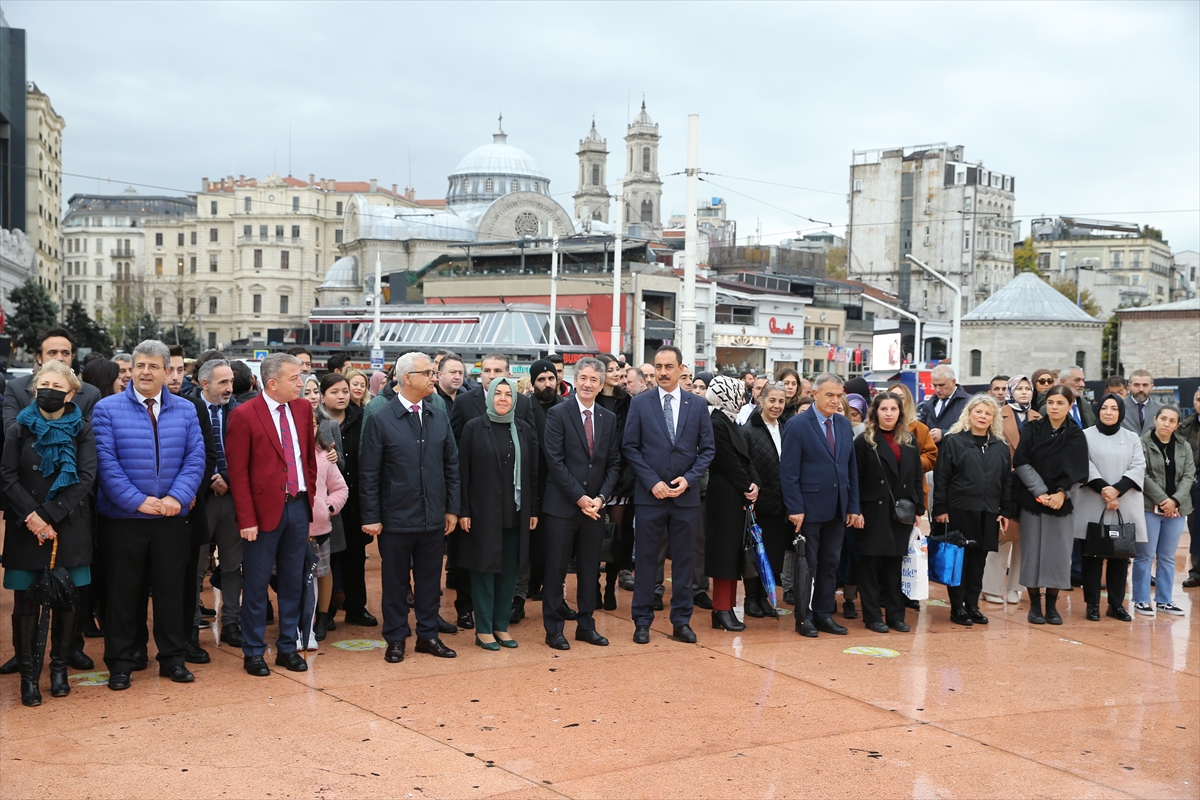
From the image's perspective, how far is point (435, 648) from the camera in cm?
729

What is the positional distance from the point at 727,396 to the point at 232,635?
4.10 m

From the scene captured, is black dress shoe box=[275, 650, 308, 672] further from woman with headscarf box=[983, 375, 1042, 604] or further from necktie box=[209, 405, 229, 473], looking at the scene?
woman with headscarf box=[983, 375, 1042, 604]

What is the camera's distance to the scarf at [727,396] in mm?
8750

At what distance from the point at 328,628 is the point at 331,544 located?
0.65m

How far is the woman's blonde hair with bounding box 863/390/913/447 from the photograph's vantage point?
8805 millimetres

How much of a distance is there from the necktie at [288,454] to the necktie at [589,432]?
6.67 ft

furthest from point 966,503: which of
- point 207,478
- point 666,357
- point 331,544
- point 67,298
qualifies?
point 67,298

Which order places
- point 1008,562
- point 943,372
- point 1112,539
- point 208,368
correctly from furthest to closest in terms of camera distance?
point 943,372
point 1008,562
point 1112,539
point 208,368

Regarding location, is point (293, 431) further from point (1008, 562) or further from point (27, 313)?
point (27, 313)

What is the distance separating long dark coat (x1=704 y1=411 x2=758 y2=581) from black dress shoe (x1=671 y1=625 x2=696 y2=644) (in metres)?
0.55

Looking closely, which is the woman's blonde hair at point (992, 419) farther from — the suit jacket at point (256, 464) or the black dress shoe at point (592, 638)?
the suit jacket at point (256, 464)

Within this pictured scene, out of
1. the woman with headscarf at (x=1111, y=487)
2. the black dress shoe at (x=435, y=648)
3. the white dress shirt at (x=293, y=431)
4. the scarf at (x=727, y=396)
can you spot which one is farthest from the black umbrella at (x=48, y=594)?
the woman with headscarf at (x=1111, y=487)

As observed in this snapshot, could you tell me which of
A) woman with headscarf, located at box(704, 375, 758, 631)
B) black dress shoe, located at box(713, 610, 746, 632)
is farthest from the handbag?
black dress shoe, located at box(713, 610, 746, 632)

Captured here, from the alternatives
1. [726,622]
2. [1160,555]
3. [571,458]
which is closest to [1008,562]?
[1160,555]
